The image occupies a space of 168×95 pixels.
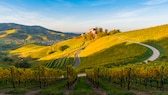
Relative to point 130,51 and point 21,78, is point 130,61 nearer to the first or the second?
point 130,51

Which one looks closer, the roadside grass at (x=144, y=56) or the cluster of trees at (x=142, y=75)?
the cluster of trees at (x=142, y=75)

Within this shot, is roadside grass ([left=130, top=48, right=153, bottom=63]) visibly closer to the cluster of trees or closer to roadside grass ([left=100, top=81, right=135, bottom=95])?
the cluster of trees

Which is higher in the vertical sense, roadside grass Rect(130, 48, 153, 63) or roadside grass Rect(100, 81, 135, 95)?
roadside grass Rect(130, 48, 153, 63)

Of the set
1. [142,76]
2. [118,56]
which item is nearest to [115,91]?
[142,76]

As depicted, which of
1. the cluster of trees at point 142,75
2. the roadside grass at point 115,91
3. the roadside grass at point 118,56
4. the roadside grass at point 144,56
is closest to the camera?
the roadside grass at point 115,91

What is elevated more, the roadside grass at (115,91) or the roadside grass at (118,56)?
the roadside grass at (118,56)

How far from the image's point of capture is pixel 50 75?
68062 mm

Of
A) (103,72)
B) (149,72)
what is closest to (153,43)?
(103,72)

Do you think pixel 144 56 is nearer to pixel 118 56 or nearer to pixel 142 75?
pixel 118 56

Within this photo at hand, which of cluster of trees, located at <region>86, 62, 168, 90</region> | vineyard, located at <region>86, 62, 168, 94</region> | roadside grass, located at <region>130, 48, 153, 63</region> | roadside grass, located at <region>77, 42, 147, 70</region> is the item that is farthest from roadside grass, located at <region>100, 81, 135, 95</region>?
roadside grass, located at <region>130, 48, 153, 63</region>

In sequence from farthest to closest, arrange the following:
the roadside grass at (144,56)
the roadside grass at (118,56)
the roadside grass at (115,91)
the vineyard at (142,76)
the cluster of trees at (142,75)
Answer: the roadside grass at (118,56)
the roadside grass at (144,56)
the cluster of trees at (142,75)
the vineyard at (142,76)
the roadside grass at (115,91)

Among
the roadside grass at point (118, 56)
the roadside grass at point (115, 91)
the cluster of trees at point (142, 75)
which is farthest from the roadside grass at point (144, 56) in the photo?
the roadside grass at point (115, 91)

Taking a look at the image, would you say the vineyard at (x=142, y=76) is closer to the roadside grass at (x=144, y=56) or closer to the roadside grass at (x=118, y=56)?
the roadside grass at (x=118, y=56)

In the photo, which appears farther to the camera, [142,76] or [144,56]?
[144,56]
